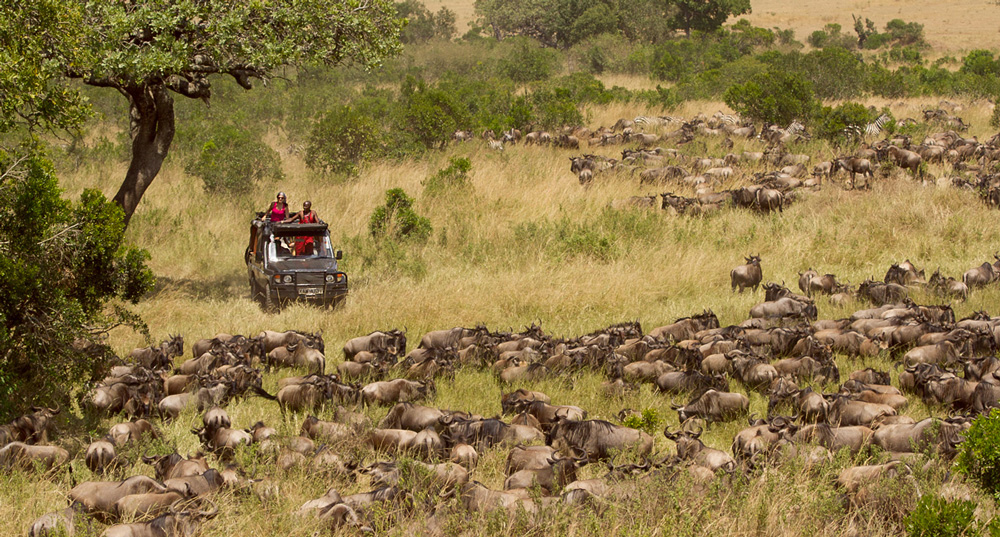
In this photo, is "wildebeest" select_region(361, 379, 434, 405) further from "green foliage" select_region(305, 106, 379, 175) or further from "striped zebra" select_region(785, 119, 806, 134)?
"striped zebra" select_region(785, 119, 806, 134)

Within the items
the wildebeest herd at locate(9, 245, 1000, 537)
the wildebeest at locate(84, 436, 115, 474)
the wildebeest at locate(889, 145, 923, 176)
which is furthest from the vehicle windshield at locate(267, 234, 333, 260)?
the wildebeest at locate(889, 145, 923, 176)

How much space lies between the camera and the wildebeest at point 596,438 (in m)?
7.76

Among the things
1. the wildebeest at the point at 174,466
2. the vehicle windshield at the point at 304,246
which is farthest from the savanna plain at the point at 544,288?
the vehicle windshield at the point at 304,246

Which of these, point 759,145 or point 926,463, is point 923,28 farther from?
point 926,463

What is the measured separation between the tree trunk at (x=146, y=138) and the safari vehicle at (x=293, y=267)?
192 cm

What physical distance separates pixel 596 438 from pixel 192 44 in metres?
9.01

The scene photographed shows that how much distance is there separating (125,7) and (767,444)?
1108cm

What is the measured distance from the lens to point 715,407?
28.7 ft

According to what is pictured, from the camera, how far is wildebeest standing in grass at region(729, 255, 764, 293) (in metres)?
14.4

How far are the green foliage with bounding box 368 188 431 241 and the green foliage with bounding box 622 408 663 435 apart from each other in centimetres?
897

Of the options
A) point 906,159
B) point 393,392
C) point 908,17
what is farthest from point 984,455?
point 908,17

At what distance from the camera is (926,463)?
6805 millimetres

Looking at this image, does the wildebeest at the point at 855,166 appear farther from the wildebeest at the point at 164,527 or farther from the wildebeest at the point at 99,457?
the wildebeest at the point at 164,527

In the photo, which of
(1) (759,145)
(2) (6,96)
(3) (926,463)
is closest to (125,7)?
(2) (6,96)
